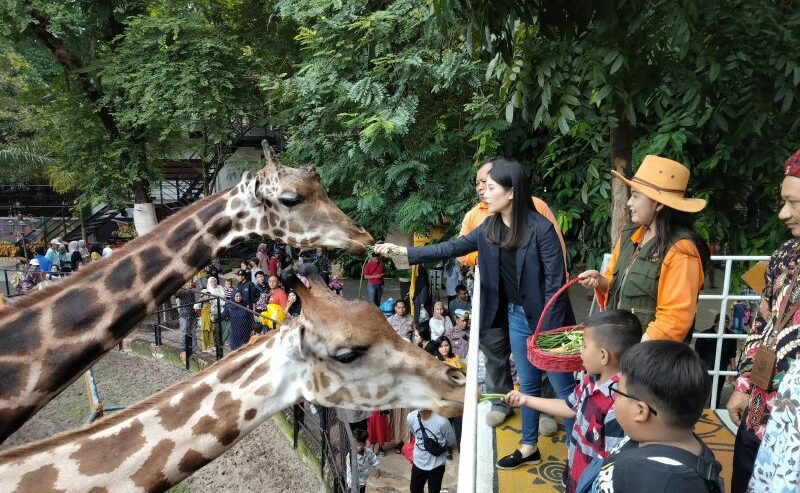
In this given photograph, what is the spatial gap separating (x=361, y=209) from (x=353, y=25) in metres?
2.91

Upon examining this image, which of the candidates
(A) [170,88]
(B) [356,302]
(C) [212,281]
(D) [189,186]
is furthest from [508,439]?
(D) [189,186]

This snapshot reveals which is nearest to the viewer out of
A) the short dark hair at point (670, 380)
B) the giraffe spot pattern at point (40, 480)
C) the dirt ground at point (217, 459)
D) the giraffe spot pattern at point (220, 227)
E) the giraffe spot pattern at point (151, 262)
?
the short dark hair at point (670, 380)

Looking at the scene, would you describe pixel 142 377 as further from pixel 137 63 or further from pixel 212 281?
pixel 137 63

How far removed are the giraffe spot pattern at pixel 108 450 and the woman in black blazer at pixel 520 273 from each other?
2174mm

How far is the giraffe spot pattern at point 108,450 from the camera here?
95.9 inches

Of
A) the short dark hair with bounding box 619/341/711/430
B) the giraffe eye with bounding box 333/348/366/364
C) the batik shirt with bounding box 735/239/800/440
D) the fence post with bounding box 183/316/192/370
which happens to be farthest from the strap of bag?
the fence post with bounding box 183/316/192/370

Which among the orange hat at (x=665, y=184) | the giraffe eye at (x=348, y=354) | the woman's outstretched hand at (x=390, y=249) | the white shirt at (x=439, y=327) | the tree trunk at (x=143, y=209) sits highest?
the orange hat at (x=665, y=184)

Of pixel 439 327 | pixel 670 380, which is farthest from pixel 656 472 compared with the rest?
pixel 439 327

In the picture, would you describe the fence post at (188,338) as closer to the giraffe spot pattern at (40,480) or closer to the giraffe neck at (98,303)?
the giraffe neck at (98,303)

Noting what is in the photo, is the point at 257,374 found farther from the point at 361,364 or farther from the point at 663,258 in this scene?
the point at 663,258

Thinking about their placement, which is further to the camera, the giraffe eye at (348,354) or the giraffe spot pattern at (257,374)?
the giraffe spot pattern at (257,374)

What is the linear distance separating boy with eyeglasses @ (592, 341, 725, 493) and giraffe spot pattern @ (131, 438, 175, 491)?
181 centimetres

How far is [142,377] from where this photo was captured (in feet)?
37.4

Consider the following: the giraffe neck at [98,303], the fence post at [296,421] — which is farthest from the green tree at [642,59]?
the fence post at [296,421]
